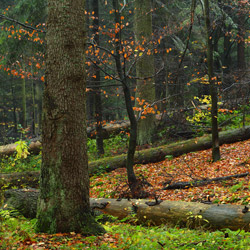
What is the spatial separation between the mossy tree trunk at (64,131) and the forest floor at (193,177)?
358 cm

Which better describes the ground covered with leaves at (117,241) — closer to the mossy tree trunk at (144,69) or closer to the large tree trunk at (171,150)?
the large tree trunk at (171,150)

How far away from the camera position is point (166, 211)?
6047mm

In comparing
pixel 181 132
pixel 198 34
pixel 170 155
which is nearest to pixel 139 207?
pixel 170 155

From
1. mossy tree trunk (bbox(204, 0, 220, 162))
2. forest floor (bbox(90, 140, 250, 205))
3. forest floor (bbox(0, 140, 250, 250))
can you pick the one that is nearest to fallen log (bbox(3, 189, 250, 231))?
forest floor (bbox(0, 140, 250, 250))

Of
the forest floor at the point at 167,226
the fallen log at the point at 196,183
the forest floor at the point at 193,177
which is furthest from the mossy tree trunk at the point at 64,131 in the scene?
the fallen log at the point at 196,183

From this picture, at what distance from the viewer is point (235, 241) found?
417cm

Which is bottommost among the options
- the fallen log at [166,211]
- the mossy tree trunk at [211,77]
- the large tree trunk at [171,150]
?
the fallen log at [166,211]

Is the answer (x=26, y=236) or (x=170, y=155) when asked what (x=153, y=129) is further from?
(x=26, y=236)

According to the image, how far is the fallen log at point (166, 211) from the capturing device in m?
5.25

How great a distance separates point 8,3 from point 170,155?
23204 mm

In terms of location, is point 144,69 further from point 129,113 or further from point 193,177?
point 193,177

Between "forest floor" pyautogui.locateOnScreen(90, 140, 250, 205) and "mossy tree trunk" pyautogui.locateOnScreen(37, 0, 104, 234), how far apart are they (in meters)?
3.58

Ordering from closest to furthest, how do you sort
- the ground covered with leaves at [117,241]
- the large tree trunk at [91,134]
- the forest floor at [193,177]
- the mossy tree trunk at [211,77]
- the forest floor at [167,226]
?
the ground covered with leaves at [117,241], the forest floor at [167,226], the forest floor at [193,177], the mossy tree trunk at [211,77], the large tree trunk at [91,134]

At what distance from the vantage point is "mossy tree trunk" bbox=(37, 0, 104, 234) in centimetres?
449
